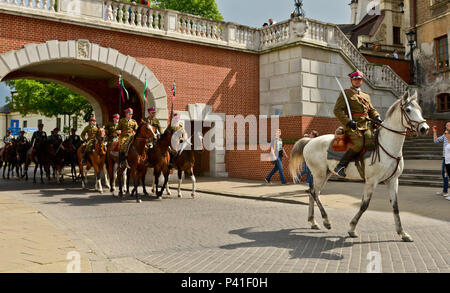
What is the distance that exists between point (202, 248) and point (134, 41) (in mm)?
12111

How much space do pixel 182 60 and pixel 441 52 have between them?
1568 cm

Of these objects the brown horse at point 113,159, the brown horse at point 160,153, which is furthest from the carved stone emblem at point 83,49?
the brown horse at point 160,153

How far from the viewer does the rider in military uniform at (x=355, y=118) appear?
21.6 feet

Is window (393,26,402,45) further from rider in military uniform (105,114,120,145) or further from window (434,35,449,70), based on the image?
rider in military uniform (105,114,120,145)

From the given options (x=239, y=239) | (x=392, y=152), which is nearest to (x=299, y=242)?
(x=239, y=239)

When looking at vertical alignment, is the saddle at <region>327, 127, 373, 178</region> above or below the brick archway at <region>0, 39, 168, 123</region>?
below

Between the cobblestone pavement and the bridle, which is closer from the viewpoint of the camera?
the cobblestone pavement

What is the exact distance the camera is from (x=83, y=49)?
14.6 metres

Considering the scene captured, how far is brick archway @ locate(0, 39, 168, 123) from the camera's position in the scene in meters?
13.5

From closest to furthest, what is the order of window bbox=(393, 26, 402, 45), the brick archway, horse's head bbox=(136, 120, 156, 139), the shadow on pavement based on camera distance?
the shadow on pavement, horse's head bbox=(136, 120, 156, 139), the brick archway, window bbox=(393, 26, 402, 45)

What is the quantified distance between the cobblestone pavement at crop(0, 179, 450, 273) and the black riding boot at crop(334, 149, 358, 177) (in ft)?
3.54

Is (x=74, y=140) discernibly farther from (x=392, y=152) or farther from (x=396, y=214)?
(x=396, y=214)

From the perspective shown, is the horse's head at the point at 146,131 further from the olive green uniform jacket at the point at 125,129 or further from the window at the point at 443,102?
the window at the point at 443,102

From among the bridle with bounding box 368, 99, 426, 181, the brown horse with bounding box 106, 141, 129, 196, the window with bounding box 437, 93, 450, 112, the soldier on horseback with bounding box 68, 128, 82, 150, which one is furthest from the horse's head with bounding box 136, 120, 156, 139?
the window with bounding box 437, 93, 450, 112
